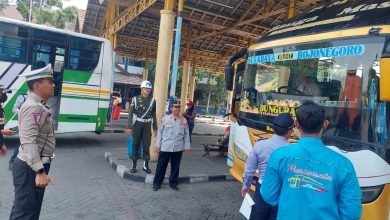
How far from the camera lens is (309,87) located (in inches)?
172

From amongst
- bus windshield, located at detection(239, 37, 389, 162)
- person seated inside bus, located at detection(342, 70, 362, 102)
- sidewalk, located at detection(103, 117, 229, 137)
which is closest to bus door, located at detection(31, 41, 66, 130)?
sidewalk, located at detection(103, 117, 229, 137)

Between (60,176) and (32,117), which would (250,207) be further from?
(60,176)

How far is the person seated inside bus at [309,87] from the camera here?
14.0 ft

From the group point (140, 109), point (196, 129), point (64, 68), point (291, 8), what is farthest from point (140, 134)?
point (196, 129)

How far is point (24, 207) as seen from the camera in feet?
9.93

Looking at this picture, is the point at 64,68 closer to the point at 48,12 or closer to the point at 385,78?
the point at 385,78

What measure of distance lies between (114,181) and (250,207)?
12.0 feet

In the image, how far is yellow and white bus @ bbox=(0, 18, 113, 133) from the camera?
343 inches

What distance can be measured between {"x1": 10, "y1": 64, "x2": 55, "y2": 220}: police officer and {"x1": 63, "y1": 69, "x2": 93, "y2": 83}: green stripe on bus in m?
6.60

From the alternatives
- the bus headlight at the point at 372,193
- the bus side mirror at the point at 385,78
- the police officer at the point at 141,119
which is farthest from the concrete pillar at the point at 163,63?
the bus side mirror at the point at 385,78

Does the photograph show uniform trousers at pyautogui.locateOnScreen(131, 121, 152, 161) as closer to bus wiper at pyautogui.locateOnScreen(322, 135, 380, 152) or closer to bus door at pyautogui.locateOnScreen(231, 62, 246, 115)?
bus door at pyautogui.locateOnScreen(231, 62, 246, 115)

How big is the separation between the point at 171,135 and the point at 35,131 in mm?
3175

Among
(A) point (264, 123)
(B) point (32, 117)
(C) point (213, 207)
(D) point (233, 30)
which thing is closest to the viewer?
(B) point (32, 117)

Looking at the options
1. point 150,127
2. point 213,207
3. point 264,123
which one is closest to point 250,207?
point 264,123
